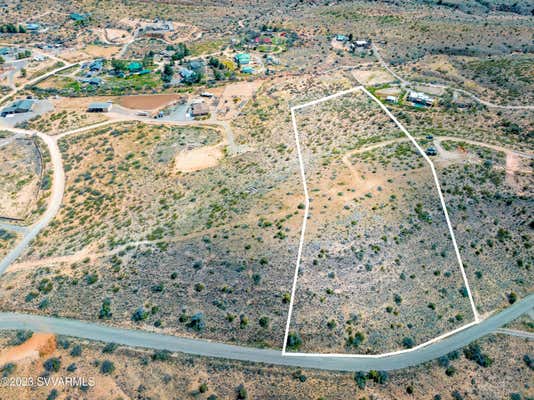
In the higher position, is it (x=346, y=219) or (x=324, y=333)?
(x=346, y=219)

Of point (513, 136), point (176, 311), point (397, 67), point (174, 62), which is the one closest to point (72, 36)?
point (174, 62)

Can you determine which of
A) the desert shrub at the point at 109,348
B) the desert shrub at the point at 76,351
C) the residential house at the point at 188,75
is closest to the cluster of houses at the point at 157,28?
the residential house at the point at 188,75

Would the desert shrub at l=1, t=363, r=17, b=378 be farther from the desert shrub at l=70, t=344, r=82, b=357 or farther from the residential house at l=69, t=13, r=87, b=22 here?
the residential house at l=69, t=13, r=87, b=22

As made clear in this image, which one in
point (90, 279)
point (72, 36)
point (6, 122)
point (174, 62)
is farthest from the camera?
point (72, 36)

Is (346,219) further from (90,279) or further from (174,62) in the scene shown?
(174,62)

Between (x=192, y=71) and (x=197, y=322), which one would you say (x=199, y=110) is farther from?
(x=197, y=322)

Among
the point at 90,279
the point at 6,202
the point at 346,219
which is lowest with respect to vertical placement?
the point at 6,202
